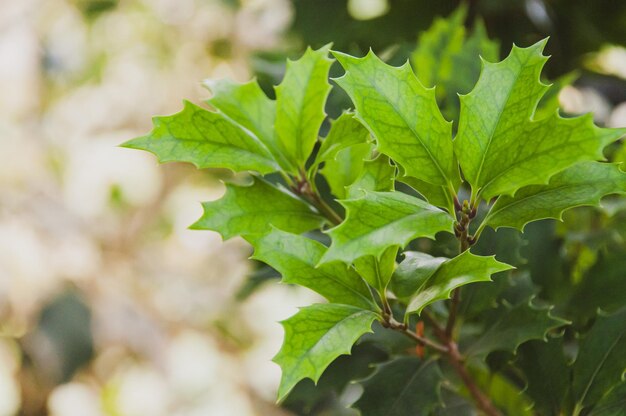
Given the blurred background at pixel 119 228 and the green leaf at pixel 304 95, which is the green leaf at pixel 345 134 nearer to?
the green leaf at pixel 304 95

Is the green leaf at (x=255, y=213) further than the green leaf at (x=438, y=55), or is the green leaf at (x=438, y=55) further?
the green leaf at (x=438, y=55)

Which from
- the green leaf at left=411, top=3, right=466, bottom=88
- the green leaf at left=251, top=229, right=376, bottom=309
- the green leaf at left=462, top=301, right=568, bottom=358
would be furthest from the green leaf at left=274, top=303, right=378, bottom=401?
the green leaf at left=411, top=3, right=466, bottom=88

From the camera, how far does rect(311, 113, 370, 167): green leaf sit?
388 millimetres

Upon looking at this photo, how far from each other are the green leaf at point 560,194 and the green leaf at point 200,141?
140mm

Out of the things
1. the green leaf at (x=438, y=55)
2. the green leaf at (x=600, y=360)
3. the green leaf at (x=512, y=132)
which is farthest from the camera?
the green leaf at (x=438, y=55)

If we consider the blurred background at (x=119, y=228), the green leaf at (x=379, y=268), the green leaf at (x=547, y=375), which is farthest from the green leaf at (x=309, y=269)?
the blurred background at (x=119, y=228)

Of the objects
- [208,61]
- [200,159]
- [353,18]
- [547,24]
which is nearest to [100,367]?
[208,61]

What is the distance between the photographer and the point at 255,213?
0.41m

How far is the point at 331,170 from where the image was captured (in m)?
0.45

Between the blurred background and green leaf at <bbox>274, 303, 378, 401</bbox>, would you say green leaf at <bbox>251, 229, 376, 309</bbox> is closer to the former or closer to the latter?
green leaf at <bbox>274, 303, 378, 401</bbox>

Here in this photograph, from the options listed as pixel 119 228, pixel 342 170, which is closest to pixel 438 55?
pixel 342 170

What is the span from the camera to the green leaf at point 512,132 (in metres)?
0.31

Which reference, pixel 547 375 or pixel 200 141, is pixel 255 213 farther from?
pixel 547 375

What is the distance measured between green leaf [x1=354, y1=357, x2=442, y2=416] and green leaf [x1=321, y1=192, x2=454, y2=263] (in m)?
0.15
